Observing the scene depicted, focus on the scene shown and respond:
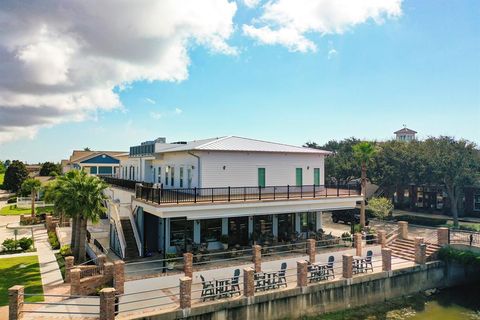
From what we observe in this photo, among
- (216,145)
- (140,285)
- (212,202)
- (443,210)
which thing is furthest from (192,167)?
(443,210)

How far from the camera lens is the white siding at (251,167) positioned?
23.4 metres

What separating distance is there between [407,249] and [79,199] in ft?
71.1

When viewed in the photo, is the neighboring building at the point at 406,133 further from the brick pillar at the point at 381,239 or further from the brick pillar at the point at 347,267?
the brick pillar at the point at 347,267

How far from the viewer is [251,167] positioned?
82.2ft

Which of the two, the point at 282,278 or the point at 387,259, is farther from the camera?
the point at 387,259

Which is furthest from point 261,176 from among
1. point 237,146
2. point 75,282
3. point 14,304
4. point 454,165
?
point 454,165

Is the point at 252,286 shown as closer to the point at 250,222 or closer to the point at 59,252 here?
the point at 250,222

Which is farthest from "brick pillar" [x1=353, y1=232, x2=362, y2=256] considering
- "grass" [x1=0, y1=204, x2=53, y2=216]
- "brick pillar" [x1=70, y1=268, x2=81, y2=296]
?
"grass" [x1=0, y1=204, x2=53, y2=216]

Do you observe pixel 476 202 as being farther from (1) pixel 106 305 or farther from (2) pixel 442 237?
(1) pixel 106 305

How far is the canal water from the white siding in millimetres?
10408

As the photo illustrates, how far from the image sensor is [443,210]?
4316cm

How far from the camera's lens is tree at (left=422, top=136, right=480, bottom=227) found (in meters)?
35.6

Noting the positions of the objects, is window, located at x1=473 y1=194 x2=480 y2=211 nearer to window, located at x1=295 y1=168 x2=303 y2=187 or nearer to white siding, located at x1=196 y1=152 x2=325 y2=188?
white siding, located at x1=196 y1=152 x2=325 y2=188

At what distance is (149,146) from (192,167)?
26.2ft
